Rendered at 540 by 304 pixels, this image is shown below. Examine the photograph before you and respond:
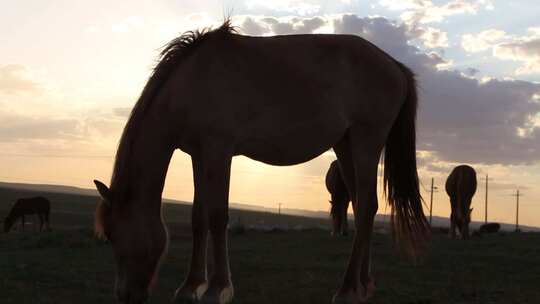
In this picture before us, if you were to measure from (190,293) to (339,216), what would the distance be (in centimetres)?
1605

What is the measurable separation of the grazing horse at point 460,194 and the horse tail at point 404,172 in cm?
1380

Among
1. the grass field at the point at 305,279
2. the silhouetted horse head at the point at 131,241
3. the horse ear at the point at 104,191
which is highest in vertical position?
the horse ear at the point at 104,191

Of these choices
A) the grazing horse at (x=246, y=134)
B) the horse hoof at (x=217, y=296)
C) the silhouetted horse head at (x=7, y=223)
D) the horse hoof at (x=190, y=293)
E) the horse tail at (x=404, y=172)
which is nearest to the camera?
the grazing horse at (x=246, y=134)

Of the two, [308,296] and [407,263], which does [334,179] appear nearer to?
[407,263]

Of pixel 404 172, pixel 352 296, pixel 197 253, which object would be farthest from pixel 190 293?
pixel 404 172

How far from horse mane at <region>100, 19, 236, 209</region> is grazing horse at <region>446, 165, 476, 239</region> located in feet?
52.7

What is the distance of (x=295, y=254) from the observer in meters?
11.4

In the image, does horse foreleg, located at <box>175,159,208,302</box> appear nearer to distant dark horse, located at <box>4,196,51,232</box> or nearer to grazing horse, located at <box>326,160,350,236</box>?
grazing horse, located at <box>326,160,350,236</box>

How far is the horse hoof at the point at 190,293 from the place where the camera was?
5.57 meters

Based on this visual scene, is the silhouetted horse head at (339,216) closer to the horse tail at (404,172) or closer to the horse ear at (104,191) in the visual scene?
the horse tail at (404,172)

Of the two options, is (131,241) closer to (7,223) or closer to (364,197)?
(364,197)

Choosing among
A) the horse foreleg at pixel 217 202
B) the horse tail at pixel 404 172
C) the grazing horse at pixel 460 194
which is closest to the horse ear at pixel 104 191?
the horse foreleg at pixel 217 202

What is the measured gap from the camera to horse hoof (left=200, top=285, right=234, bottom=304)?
5.19 meters

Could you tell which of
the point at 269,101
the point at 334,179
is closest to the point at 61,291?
the point at 269,101
